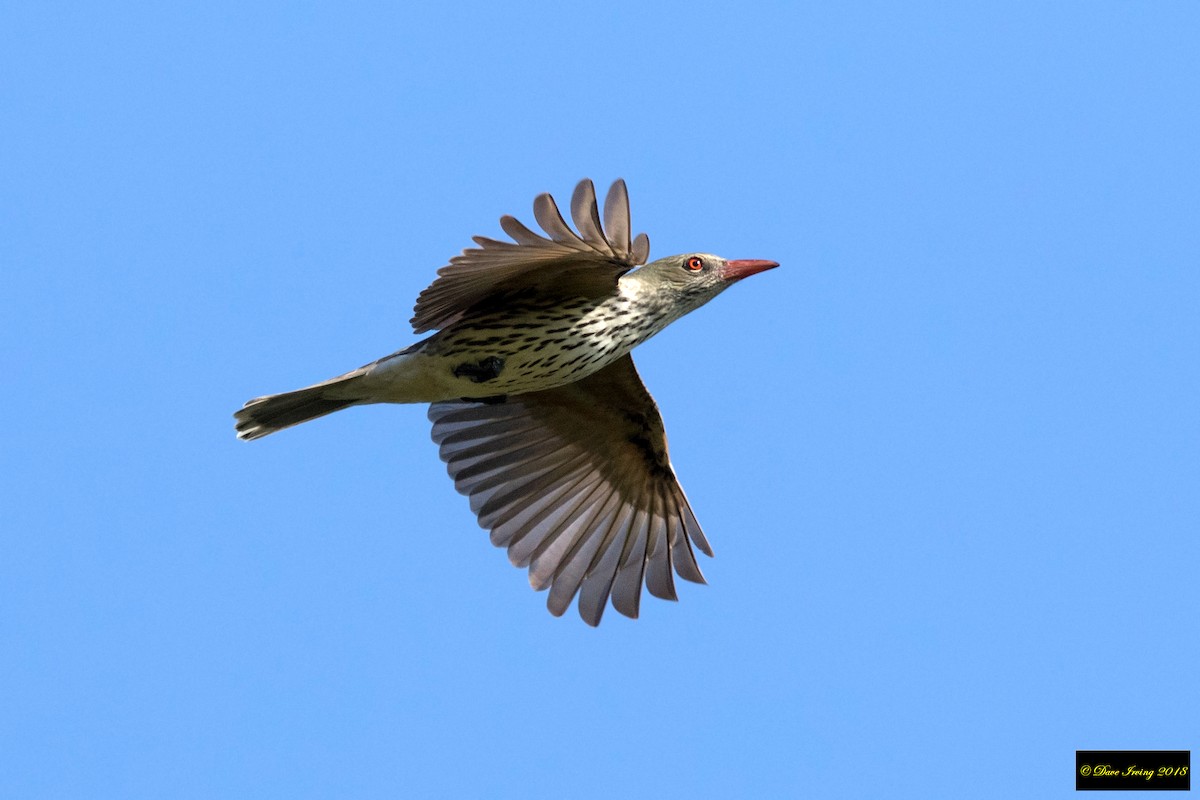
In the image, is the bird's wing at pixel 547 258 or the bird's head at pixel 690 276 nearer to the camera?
the bird's wing at pixel 547 258

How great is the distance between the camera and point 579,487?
980 cm

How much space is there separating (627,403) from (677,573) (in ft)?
3.54

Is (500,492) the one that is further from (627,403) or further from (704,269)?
(704,269)

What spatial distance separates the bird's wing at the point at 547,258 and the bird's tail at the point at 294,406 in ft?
2.02

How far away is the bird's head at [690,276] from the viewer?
8.40m

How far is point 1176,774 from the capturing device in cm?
852

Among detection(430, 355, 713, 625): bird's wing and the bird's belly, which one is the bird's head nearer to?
the bird's belly

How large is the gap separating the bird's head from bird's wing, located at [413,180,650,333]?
378mm

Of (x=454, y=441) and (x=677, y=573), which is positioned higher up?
(x=454, y=441)

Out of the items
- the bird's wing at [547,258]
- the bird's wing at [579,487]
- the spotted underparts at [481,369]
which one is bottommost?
the bird's wing at [579,487]

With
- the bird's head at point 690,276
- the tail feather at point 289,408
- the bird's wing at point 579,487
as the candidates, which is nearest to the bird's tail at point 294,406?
the tail feather at point 289,408

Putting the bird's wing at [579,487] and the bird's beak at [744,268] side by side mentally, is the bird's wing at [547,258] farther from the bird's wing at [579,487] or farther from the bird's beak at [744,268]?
the bird's wing at [579,487]

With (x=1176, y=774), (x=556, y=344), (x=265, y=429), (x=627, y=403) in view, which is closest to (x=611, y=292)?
A: (x=556, y=344)

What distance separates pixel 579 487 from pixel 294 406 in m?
2.02
